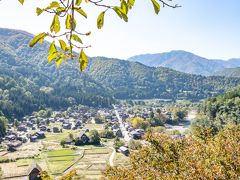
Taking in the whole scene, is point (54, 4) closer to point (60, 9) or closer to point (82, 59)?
point (60, 9)

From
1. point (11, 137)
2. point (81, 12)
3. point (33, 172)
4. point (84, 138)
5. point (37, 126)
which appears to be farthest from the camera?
point (37, 126)

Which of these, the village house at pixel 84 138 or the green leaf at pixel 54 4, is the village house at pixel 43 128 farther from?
the green leaf at pixel 54 4

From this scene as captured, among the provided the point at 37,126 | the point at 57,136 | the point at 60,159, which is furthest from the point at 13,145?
the point at 37,126

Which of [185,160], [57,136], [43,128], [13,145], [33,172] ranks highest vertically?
[185,160]

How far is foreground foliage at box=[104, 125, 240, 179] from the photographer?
10.4m

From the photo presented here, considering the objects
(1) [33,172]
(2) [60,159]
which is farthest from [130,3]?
(2) [60,159]

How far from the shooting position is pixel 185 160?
12109mm

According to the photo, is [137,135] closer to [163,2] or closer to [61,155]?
[61,155]

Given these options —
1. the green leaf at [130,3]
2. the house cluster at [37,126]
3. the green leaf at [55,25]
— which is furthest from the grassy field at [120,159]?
the green leaf at [55,25]

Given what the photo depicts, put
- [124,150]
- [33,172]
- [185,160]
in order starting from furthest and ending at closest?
[124,150] < [33,172] < [185,160]

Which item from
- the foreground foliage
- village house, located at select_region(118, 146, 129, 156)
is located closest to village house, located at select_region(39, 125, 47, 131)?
village house, located at select_region(118, 146, 129, 156)

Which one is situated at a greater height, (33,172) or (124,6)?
(124,6)

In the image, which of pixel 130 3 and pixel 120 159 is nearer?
pixel 130 3

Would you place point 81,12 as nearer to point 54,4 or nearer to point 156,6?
point 54,4
